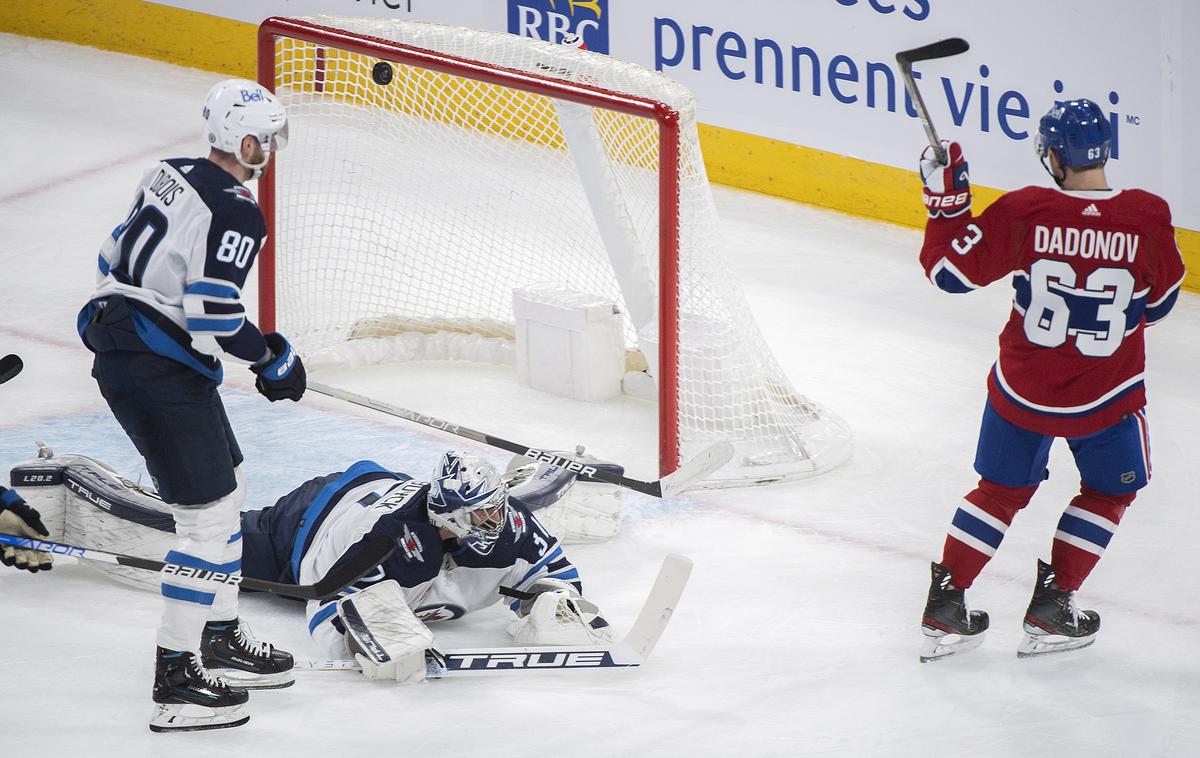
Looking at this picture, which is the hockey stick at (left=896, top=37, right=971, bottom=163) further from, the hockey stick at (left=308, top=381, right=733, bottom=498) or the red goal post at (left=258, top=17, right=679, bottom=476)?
the hockey stick at (left=308, top=381, right=733, bottom=498)

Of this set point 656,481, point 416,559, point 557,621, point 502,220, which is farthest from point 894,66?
point 416,559

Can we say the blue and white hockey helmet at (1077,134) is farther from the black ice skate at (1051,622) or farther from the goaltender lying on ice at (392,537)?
the goaltender lying on ice at (392,537)

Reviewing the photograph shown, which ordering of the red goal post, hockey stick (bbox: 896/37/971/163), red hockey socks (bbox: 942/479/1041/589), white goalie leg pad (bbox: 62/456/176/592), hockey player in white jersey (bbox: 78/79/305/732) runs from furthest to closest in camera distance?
the red goal post → white goalie leg pad (bbox: 62/456/176/592) → red hockey socks (bbox: 942/479/1041/589) → hockey stick (bbox: 896/37/971/163) → hockey player in white jersey (bbox: 78/79/305/732)

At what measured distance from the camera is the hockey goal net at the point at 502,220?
4.47 meters

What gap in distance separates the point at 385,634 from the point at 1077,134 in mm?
1668

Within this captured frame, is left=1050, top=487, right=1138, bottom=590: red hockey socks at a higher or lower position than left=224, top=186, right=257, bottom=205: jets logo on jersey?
lower

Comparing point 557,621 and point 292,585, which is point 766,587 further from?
point 292,585

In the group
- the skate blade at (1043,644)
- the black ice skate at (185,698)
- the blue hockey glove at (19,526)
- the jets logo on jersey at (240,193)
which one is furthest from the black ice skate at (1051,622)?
the blue hockey glove at (19,526)

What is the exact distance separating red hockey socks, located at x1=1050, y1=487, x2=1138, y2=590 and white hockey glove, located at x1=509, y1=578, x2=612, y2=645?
0.98 meters

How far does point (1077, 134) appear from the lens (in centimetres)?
318

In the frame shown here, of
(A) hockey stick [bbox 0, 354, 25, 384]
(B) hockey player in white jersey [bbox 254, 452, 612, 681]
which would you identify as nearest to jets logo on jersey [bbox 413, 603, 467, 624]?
(B) hockey player in white jersey [bbox 254, 452, 612, 681]

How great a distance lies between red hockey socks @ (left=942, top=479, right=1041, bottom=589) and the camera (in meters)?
3.42

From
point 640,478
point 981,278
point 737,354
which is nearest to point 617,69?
point 737,354

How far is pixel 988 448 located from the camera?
340 cm
